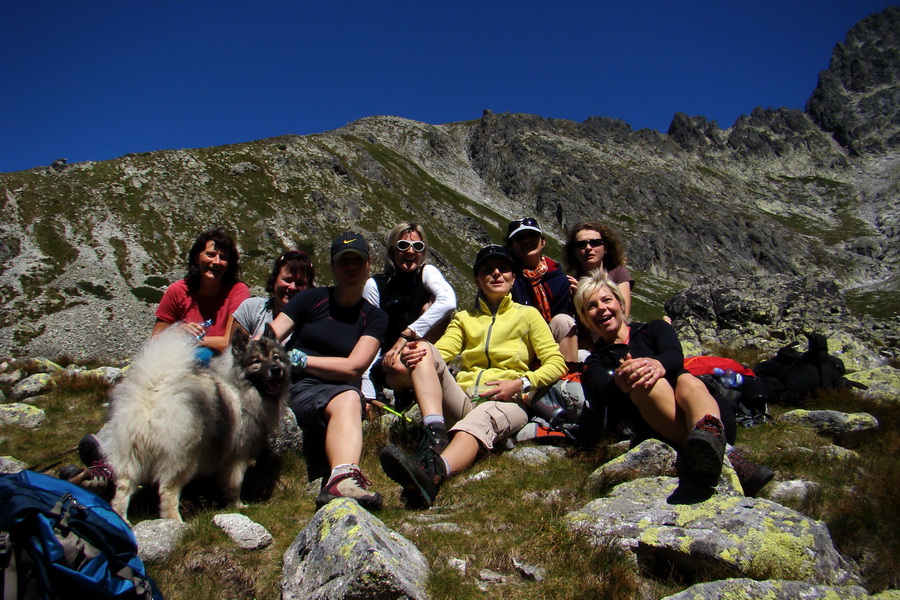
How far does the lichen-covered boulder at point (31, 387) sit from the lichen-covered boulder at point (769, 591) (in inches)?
506

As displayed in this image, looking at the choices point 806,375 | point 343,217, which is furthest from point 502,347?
point 343,217

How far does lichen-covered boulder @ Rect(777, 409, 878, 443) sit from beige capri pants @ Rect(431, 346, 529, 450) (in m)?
3.77

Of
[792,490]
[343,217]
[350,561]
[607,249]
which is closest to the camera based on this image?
[350,561]

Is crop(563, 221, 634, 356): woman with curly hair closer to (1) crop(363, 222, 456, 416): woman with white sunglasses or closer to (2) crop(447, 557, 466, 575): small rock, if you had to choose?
(1) crop(363, 222, 456, 416): woman with white sunglasses

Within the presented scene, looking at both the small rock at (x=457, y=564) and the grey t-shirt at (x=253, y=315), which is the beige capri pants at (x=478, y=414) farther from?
the grey t-shirt at (x=253, y=315)

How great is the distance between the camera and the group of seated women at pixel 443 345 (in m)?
4.63

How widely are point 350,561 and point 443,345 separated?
3774 millimetres

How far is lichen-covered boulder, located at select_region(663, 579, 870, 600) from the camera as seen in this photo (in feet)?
8.32

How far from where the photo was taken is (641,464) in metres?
4.70

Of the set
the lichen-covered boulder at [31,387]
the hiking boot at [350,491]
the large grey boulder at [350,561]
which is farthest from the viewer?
the lichen-covered boulder at [31,387]

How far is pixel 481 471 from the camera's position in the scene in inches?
211

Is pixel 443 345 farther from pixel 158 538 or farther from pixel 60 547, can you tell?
pixel 60 547

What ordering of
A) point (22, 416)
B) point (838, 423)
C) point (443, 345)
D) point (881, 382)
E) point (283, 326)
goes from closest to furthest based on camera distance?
point (283, 326) < point (838, 423) < point (443, 345) < point (881, 382) < point (22, 416)

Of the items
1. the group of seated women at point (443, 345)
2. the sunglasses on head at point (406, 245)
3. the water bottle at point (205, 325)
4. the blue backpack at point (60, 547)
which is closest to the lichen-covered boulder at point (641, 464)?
the group of seated women at point (443, 345)
